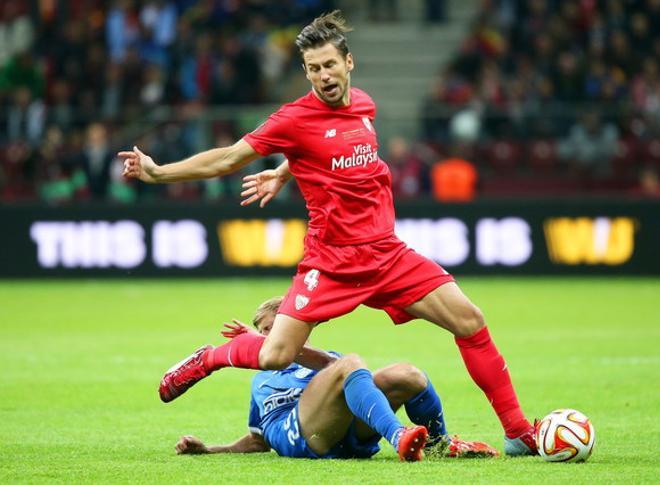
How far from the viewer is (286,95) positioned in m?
24.2

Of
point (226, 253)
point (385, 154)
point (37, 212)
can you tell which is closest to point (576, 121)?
point (385, 154)

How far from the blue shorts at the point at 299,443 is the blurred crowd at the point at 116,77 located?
14.2 metres

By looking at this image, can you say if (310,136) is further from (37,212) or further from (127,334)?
(37,212)

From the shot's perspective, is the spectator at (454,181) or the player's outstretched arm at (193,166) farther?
the spectator at (454,181)

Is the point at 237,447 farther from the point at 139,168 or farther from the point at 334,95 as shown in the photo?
the point at 334,95

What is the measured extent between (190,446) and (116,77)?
56.5ft

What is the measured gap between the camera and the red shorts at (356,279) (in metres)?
6.98

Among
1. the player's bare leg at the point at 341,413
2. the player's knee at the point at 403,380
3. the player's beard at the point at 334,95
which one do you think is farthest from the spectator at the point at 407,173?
the player's bare leg at the point at 341,413

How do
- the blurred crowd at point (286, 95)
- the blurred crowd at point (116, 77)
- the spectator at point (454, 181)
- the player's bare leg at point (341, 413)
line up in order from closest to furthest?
the player's bare leg at point (341, 413), the spectator at point (454, 181), the blurred crowd at point (286, 95), the blurred crowd at point (116, 77)

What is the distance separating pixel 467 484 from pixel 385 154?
1512 centimetres

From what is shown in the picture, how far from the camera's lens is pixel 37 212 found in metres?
20.6

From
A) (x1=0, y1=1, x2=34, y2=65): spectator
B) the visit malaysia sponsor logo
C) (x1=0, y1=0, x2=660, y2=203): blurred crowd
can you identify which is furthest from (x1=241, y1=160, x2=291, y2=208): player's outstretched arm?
(x1=0, y1=1, x2=34, y2=65): spectator

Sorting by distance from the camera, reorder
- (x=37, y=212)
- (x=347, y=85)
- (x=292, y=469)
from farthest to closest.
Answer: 1. (x=37, y=212)
2. (x=347, y=85)
3. (x=292, y=469)

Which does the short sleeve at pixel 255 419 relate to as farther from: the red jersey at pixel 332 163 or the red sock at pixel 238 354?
the red jersey at pixel 332 163
